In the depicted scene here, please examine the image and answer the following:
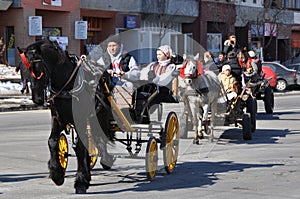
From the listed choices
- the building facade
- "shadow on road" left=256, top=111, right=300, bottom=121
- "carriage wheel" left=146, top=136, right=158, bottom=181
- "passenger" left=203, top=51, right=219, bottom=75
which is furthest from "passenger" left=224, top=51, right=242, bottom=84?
Answer: "carriage wheel" left=146, top=136, right=158, bottom=181

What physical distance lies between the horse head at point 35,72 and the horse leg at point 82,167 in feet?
2.92

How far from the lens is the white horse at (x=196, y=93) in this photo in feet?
50.7

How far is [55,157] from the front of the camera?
10.4 metres

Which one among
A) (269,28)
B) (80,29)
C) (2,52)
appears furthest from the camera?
(269,28)

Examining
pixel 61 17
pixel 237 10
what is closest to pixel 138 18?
→ pixel 61 17

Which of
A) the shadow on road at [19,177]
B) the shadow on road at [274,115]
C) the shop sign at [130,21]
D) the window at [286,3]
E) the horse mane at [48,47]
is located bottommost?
the shadow on road at [274,115]

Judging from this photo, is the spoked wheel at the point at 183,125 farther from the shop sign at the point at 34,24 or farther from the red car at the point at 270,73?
the shop sign at the point at 34,24

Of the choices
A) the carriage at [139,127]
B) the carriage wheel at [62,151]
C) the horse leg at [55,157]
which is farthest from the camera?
the carriage at [139,127]

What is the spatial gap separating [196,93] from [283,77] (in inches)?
968

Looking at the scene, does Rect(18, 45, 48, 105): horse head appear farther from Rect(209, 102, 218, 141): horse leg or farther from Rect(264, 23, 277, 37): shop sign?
Rect(264, 23, 277, 37): shop sign

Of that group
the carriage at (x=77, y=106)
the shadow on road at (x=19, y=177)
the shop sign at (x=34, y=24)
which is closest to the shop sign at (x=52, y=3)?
the shop sign at (x=34, y=24)

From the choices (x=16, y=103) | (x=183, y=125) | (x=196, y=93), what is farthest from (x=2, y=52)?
(x=196, y=93)

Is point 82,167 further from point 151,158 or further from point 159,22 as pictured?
point 159,22

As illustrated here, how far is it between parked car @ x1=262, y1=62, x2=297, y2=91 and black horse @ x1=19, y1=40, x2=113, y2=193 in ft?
96.5
